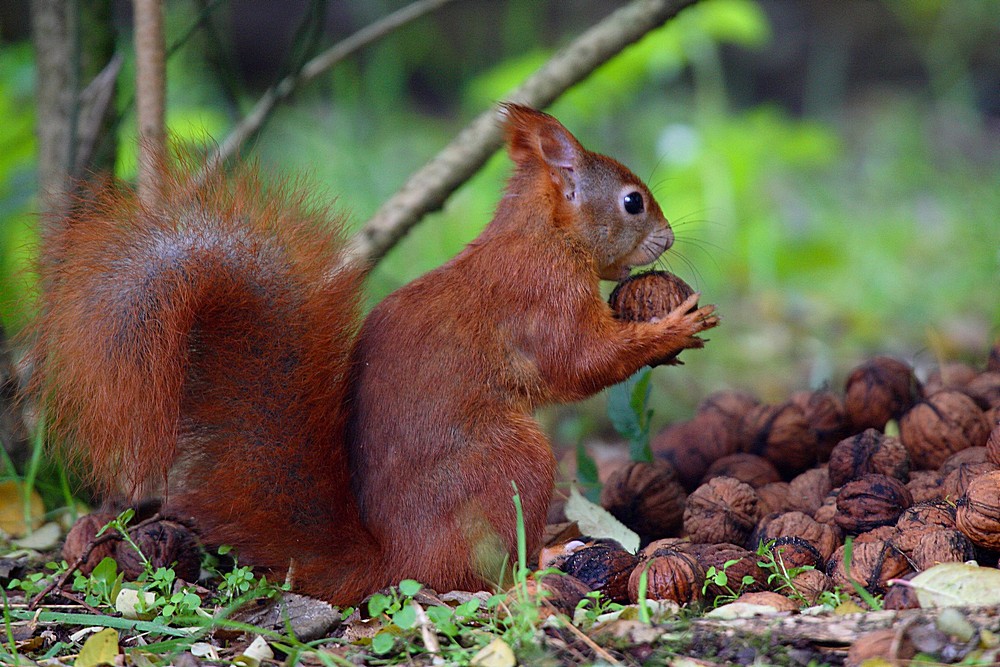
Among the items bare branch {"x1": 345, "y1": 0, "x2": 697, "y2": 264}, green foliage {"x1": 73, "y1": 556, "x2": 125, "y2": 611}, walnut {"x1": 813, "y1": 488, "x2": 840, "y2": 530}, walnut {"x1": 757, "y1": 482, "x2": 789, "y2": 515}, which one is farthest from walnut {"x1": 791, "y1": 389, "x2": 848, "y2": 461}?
green foliage {"x1": 73, "y1": 556, "x2": 125, "y2": 611}

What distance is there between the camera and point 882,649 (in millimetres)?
1423

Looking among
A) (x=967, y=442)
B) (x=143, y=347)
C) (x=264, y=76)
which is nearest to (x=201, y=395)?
(x=143, y=347)

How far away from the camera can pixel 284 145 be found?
493 cm

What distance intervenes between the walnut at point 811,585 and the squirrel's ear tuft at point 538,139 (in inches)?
38.4

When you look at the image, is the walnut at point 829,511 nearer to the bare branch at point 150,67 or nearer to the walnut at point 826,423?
the walnut at point 826,423

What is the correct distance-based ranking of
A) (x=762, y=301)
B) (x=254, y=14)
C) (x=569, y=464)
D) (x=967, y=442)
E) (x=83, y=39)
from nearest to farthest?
(x=967, y=442) → (x=83, y=39) → (x=569, y=464) → (x=762, y=301) → (x=254, y=14)

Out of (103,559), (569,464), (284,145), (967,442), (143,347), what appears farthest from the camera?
(284,145)

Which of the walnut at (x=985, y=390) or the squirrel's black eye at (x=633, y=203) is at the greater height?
the squirrel's black eye at (x=633, y=203)

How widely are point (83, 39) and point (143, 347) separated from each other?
1.35 meters

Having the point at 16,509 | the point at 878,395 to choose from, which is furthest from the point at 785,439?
the point at 16,509

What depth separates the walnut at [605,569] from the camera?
181 centimetres

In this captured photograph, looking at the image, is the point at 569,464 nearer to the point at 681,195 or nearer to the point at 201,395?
the point at 201,395

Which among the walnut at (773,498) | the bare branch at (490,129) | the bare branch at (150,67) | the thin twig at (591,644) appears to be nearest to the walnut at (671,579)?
the thin twig at (591,644)

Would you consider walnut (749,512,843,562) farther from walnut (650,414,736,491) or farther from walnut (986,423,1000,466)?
walnut (650,414,736,491)
